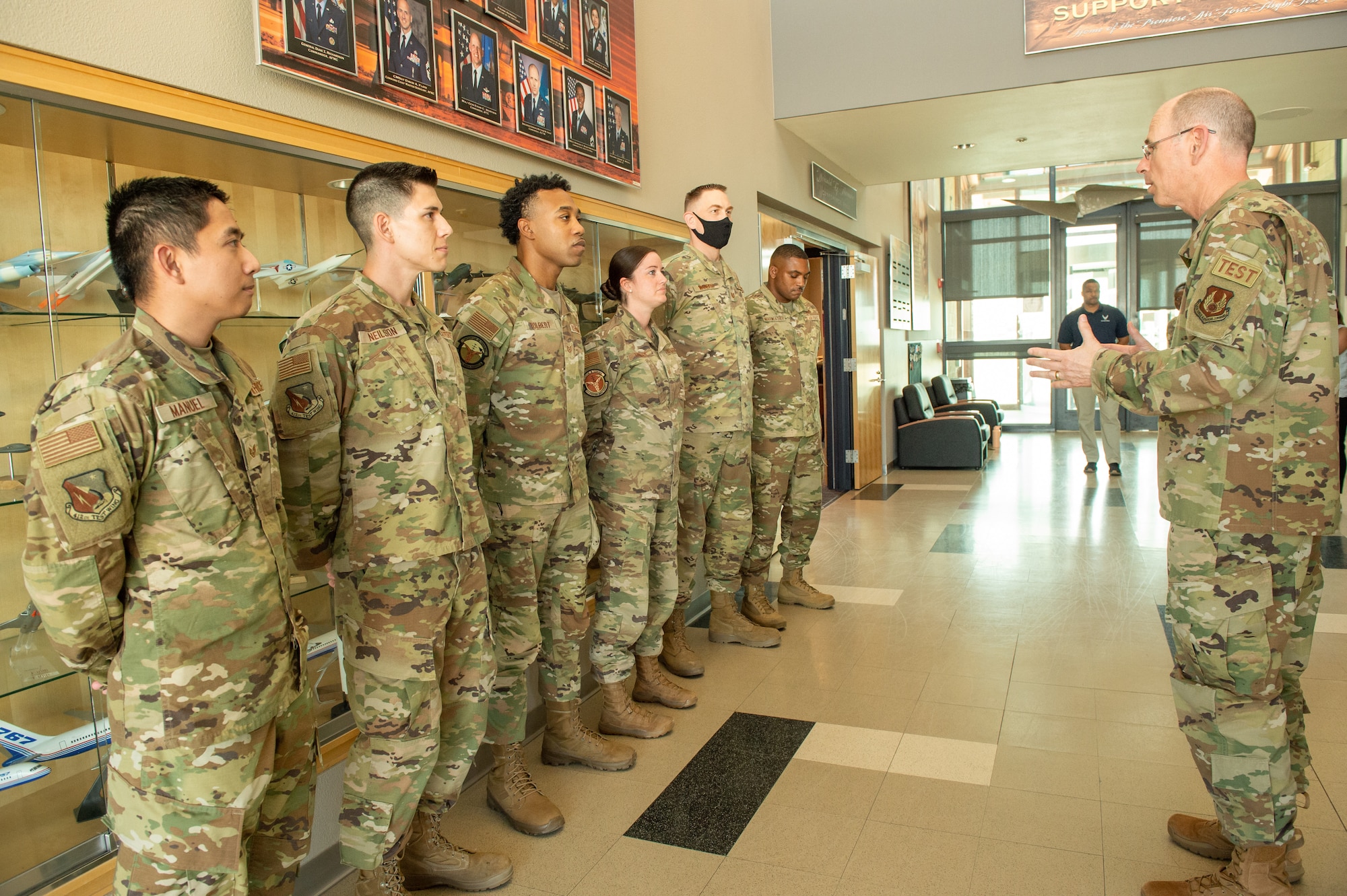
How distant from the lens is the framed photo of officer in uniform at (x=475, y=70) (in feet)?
8.84

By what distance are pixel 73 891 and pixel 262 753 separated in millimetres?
621

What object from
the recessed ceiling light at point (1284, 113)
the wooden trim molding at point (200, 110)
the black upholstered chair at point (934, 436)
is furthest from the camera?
the black upholstered chair at point (934, 436)

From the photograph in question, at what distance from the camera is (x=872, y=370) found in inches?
339

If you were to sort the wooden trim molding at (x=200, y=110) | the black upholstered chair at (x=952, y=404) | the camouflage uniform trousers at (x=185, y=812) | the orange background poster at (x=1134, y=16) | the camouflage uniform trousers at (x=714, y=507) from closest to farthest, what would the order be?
the camouflage uniform trousers at (x=185, y=812)
the wooden trim molding at (x=200, y=110)
the camouflage uniform trousers at (x=714, y=507)
the orange background poster at (x=1134, y=16)
the black upholstered chair at (x=952, y=404)

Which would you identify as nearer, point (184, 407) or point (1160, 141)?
point (184, 407)

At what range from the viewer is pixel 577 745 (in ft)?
9.18

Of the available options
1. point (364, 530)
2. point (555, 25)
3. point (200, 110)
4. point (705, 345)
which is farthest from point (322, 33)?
point (705, 345)

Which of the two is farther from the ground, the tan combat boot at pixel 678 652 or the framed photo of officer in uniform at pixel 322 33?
the framed photo of officer in uniform at pixel 322 33

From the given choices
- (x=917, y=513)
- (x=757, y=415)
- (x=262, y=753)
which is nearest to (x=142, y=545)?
(x=262, y=753)

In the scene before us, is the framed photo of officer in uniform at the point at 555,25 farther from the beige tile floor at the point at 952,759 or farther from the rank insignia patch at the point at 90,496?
the beige tile floor at the point at 952,759

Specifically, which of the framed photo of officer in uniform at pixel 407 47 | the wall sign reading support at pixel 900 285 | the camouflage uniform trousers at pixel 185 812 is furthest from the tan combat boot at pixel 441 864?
the wall sign reading support at pixel 900 285

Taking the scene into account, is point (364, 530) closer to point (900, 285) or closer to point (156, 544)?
point (156, 544)

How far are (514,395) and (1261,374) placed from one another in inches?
71.3

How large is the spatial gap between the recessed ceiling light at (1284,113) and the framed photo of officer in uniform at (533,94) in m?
5.02
